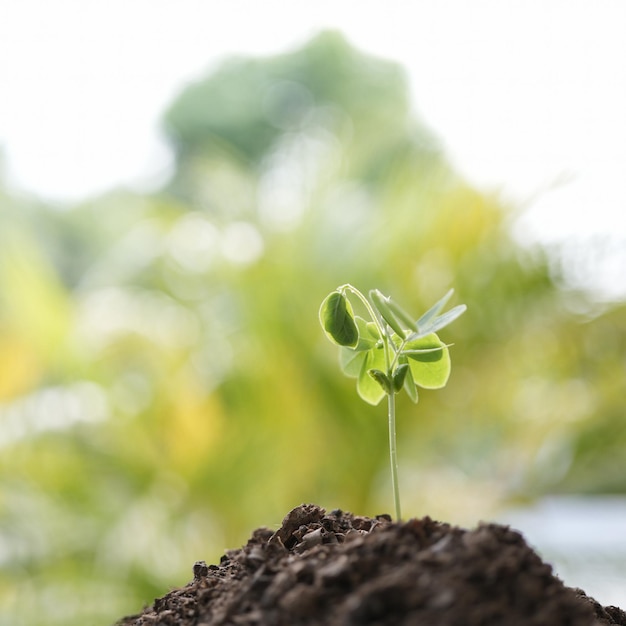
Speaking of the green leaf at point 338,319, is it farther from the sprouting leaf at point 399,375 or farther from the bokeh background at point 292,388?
the bokeh background at point 292,388

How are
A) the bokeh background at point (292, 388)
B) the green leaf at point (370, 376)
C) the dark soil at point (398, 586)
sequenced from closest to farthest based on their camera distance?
the dark soil at point (398, 586) → the green leaf at point (370, 376) → the bokeh background at point (292, 388)

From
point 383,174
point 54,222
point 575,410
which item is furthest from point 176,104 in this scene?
point 575,410

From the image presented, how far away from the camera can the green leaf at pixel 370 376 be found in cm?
56

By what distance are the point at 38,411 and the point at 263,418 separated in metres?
0.69

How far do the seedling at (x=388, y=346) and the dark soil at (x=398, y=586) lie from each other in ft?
0.21

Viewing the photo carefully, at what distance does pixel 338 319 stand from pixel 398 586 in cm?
19

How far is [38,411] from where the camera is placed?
2307 mm

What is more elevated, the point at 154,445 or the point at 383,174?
the point at 383,174

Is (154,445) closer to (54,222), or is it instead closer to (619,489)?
(619,489)

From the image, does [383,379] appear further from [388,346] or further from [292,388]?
[292,388]

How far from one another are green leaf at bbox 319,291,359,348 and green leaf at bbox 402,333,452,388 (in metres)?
0.04

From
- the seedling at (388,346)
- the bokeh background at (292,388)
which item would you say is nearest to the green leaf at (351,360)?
the seedling at (388,346)

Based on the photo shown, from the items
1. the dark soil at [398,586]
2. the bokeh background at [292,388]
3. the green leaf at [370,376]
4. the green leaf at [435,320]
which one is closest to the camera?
the dark soil at [398,586]

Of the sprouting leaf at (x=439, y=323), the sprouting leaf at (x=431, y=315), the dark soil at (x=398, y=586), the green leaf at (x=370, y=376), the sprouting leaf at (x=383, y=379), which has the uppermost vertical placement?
the green leaf at (x=370, y=376)
